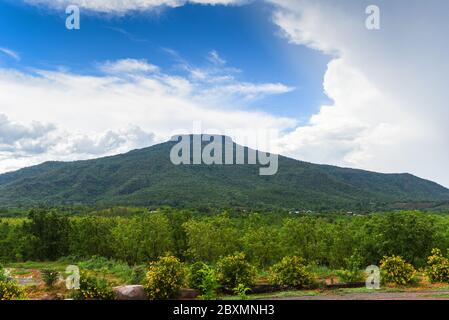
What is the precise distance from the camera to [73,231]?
1128 inches

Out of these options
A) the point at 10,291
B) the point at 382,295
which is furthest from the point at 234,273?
the point at 10,291

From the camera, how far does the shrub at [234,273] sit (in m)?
12.6

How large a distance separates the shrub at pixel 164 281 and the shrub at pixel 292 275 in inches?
128

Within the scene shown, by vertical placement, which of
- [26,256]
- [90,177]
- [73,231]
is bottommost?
[26,256]

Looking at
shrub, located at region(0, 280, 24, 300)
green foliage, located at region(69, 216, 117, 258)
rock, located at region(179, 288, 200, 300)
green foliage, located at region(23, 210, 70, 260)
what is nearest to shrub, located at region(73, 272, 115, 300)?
shrub, located at region(0, 280, 24, 300)

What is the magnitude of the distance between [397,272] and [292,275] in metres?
3.28

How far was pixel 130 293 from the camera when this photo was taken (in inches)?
427

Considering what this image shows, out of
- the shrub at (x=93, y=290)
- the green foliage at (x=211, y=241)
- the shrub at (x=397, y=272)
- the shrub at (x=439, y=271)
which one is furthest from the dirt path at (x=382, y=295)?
the green foliage at (x=211, y=241)

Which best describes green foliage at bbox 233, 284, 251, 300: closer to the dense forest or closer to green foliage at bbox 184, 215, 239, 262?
green foliage at bbox 184, 215, 239, 262

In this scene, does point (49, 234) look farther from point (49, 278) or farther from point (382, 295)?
point (382, 295)
